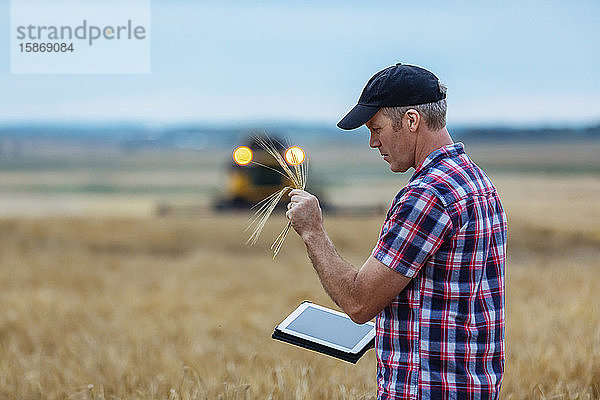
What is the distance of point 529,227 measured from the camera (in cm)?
1912

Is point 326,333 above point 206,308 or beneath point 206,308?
above

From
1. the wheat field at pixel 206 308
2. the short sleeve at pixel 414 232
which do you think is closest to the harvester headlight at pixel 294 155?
the short sleeve at pixel 414 232

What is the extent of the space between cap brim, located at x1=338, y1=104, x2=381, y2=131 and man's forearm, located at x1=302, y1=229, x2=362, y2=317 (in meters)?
0.42

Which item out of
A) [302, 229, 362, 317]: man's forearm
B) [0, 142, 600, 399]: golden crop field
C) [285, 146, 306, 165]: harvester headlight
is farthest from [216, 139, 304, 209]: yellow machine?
[302, 229, 362, 317]: man's forearm

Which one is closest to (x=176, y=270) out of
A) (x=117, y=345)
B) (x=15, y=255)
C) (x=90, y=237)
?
(x=15, y=255)

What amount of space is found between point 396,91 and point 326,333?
3.29ft

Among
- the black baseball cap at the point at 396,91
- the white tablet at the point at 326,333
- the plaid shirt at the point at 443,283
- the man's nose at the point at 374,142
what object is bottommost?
the white tablet at the point at 326,333

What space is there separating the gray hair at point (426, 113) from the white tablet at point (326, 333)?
0.86 meters

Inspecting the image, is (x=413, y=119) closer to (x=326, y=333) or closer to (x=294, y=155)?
(x=294, y=155)

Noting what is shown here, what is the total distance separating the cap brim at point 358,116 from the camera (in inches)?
109

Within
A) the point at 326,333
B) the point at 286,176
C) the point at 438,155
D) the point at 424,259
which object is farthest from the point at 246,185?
the point at 424,259

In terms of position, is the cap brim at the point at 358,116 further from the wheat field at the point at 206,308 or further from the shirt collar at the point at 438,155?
the wheat field at the point at 206,308

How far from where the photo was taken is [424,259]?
2.64m

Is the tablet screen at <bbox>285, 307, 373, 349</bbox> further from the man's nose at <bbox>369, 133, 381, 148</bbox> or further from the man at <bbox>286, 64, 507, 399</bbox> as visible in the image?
the man's nose at <bbox>369, 133, 381, 148</bbox>
